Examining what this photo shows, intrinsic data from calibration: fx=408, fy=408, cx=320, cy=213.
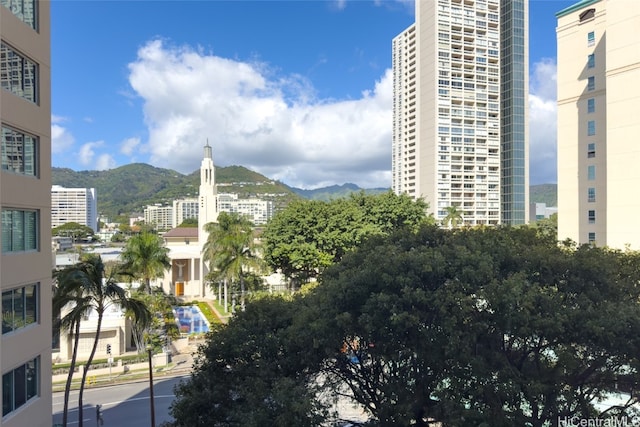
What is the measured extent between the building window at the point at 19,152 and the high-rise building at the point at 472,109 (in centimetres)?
5937

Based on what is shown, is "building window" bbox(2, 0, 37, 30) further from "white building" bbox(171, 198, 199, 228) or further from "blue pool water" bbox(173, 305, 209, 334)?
"white building" bbox(171, 198, 199, 228)

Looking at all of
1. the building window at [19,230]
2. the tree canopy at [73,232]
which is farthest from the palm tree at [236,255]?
the tree canopy at [73,232]

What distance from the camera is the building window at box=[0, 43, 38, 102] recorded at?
30.8ft

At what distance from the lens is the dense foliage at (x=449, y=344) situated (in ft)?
27.6

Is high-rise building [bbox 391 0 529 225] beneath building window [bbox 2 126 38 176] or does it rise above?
above

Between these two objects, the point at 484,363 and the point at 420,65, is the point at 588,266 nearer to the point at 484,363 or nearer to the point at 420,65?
the point at 484,363

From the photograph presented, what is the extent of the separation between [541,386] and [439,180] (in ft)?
197

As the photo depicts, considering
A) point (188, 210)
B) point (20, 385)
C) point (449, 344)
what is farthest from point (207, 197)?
point (188, 210)

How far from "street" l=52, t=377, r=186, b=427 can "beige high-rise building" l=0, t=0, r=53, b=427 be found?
828 cm

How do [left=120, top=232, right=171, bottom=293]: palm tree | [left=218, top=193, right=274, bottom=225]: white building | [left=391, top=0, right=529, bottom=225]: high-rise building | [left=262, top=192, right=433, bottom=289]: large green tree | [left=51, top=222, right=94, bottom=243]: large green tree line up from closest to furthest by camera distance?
[left=120, top=232, right=171, bottom=293]: palm tree < [left=262, top=192, right=433, bottom=289]: large green tree < [left=391, top=0, right=529, bottom=225]: high-rise building < [left=51, top=222, right=94, bottom=243]: large green tree < [left=218, top=193, right=274, bottom=225]: white building

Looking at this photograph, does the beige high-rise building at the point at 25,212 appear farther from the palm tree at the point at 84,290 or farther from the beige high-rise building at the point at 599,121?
the beige high-rise building at the point at 599,121

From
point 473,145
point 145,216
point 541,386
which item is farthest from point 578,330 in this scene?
point 145,216

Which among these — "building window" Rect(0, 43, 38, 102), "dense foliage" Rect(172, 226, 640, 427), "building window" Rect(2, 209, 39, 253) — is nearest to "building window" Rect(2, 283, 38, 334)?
"building window" Rect(2, 209, 39, 253)

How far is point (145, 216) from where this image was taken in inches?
6969
